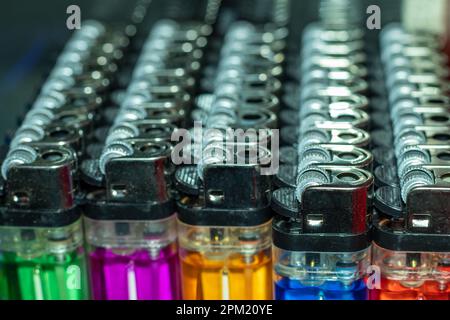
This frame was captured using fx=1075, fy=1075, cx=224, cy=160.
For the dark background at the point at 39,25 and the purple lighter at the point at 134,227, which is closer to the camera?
the purple lighter at the point at 134,227

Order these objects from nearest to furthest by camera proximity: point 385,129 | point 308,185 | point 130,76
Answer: point 308,185 < point 385,129 < point 130,76

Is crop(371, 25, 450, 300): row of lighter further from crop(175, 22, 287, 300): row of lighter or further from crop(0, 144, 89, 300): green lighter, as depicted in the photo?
crop(0, 144, 89, 300): green lighter

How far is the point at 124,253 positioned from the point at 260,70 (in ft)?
1.41

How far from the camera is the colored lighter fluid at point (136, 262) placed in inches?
44.6

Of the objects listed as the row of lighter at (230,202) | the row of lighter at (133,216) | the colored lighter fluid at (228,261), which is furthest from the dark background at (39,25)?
the colored lighter fluid at (228,261)

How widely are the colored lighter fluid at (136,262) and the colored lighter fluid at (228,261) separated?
23mm

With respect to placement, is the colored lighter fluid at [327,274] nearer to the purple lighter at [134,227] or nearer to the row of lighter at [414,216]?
the row of lighter at [414,216]

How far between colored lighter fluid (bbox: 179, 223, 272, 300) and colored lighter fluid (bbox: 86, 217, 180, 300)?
0.02m

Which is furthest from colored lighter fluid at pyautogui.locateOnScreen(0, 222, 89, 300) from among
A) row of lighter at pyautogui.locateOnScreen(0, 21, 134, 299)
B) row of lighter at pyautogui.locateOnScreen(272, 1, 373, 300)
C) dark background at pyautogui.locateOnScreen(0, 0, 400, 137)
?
dark background at pyautogui.locateOnScreen(0, 0, 400, 137)

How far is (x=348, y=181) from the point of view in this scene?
1.05m

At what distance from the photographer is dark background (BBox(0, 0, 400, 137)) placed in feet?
5.78
